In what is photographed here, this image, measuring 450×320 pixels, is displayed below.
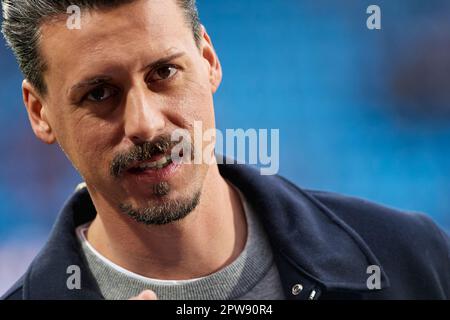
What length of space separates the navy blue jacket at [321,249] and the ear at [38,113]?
0.56 feet

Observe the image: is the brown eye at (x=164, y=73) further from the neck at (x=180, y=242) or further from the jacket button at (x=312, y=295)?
the jacket button at (x=312, y=295)

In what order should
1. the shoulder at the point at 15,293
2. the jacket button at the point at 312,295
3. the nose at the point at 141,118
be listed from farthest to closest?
the shoulder at the point at 15,293 < the jacket button at the point at 312,295 < the nose at the point at 141,118

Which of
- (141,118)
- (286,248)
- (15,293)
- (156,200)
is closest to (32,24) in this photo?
(141,118)

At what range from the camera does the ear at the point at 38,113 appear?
1.32m

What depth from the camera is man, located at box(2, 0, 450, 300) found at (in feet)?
3.78

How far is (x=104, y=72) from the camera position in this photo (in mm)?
1148

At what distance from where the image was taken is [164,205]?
1177 millimetres

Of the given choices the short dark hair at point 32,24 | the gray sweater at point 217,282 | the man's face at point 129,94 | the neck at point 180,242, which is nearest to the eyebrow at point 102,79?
the man's face at point 129,94

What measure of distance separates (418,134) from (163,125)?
80 centimetres

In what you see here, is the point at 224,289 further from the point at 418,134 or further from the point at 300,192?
the point at 418,134

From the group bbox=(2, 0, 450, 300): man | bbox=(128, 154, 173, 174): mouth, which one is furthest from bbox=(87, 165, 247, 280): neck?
bbox=(128, 154, 173, 174): mouth

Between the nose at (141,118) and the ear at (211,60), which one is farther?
the ear at (211,60)

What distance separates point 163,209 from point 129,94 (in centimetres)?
22

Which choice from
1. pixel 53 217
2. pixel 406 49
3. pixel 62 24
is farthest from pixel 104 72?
pixel 406 49
